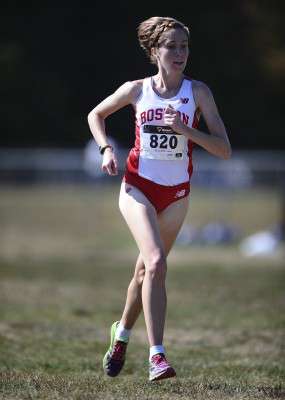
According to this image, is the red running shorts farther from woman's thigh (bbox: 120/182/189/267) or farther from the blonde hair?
the blonde hair

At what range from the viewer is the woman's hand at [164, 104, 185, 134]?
19.9ft

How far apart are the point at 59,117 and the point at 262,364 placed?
33.9m

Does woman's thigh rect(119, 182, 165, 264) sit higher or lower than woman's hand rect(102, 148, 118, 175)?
lower

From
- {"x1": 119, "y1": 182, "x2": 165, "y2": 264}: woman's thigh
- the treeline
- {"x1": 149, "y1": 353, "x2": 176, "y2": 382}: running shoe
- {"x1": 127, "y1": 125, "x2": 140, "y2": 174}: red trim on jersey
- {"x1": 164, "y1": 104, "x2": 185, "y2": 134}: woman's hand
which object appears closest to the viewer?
{"x1": 149, "y1": 353, "x2": 176, "y2": 382}: running shoe

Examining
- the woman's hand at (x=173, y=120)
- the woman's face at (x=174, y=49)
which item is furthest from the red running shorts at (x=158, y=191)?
the woman's face at (x=174, y=49)

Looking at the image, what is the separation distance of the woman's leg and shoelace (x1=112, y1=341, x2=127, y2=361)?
0.13 metres

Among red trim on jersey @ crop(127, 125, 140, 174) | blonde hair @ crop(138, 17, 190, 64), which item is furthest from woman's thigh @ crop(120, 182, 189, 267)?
blonde hair @ crop(138, 17, 190, 64)

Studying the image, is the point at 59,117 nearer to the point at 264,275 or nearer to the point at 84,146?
the point at 84,146

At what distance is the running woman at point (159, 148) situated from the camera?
20.2ft

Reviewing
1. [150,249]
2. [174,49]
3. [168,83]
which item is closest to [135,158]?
[168,83]

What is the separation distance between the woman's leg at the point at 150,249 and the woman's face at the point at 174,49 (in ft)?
2.79

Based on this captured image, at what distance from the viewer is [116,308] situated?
11.2m

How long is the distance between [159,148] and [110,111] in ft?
1.52

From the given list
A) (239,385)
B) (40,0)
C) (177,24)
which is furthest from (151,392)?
(40,0)
